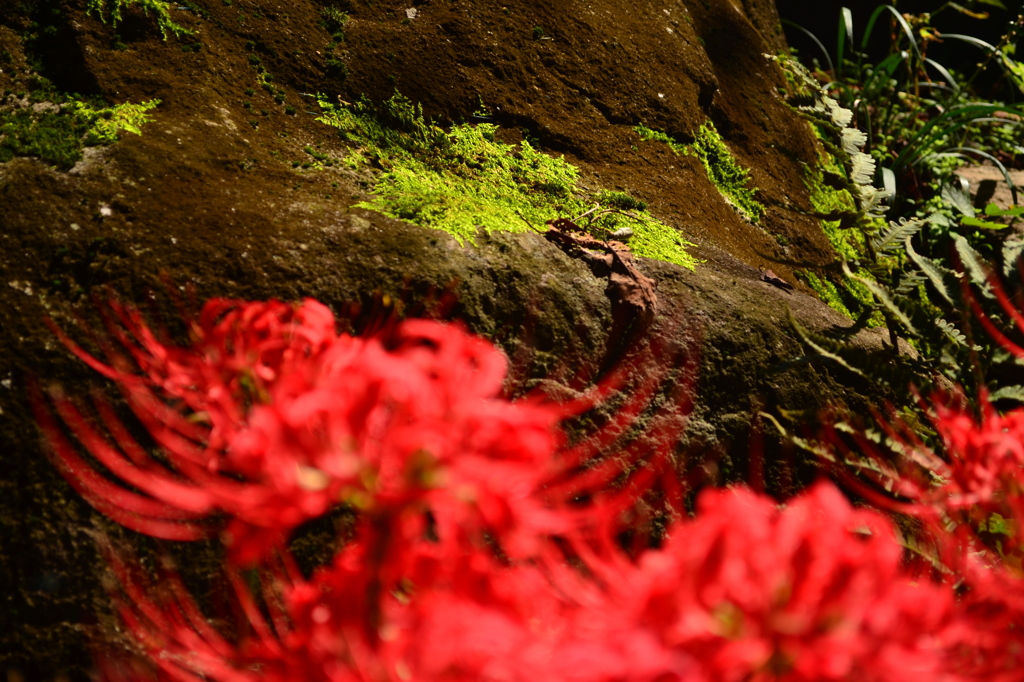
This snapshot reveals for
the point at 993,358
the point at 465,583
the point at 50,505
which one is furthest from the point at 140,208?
the point at 993,358

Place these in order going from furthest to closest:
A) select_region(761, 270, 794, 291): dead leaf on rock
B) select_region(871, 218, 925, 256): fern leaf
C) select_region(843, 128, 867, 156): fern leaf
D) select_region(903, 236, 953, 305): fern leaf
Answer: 1. select_region(843, 128, 867, 156): fern leaf
2. select_region(761, 270, 794, 291): dead leaf on rock
3. select_region(871, 218, 925, 256): fern leaf
4. select_region(903, 236, 953, 305): fern leaf

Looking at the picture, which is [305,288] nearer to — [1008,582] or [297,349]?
[297,349]

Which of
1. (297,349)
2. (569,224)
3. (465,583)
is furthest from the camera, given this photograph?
(569,224)

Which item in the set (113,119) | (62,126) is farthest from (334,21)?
(62,126)

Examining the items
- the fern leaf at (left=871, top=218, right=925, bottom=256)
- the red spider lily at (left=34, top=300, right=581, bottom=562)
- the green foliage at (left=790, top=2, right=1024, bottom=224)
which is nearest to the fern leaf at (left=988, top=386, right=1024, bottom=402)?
the fern leaf at (left=871, top=218, right=925, bottom=256)

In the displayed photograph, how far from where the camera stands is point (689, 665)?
2.15 feet

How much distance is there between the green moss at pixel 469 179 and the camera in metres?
1.87

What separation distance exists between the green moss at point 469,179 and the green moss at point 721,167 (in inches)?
Result: 21.3

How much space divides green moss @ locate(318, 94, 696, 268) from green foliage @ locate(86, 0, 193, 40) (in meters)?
0.43

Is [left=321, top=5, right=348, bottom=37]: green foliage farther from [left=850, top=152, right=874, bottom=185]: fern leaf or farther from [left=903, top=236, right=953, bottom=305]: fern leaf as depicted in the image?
[left=903, top=236, right=953, bottom=305]: fern leaf

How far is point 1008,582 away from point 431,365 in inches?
34.6

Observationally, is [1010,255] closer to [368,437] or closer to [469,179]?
[469,179]

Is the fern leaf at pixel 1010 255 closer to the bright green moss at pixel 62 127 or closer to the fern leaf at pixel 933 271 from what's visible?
the fern leaf at pixel 933 271

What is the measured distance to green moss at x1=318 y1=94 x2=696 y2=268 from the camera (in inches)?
73.5
